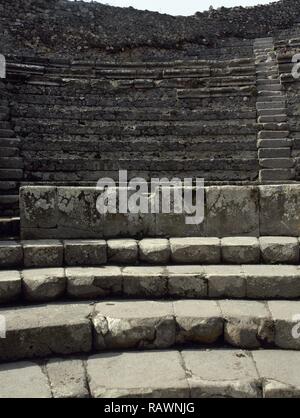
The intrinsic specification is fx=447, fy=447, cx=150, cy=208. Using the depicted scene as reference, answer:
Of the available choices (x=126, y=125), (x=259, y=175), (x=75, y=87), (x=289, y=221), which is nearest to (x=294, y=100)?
(x=259, y=175)

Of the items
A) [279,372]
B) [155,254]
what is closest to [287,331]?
[279,372]

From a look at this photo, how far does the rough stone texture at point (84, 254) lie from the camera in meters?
4.13

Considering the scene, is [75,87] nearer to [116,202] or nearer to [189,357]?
[116,202]

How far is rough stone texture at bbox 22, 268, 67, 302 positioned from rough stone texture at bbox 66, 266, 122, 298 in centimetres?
7

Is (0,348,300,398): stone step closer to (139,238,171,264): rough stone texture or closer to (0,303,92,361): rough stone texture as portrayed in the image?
(0,303,92,361): rough stone texture

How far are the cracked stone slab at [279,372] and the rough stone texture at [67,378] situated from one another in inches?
45.7

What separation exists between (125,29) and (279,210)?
12218 mm

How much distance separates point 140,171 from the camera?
7543 millimetres

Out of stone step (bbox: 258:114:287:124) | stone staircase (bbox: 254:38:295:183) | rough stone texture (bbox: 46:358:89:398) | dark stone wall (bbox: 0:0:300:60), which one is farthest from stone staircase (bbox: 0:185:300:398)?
dark stone wall (bbox: 0:0:300:60)

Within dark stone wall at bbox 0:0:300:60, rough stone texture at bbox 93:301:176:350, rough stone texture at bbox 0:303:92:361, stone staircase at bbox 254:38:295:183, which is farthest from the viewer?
dark stone wall at bbox 0:0:300:60

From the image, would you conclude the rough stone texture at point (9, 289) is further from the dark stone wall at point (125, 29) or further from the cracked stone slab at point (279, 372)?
the dark stone wall at point (125, 29)

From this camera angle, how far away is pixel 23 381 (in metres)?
2.85

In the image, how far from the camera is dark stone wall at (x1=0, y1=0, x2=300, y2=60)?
13750 mm

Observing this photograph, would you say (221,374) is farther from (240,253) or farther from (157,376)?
(240,253)
